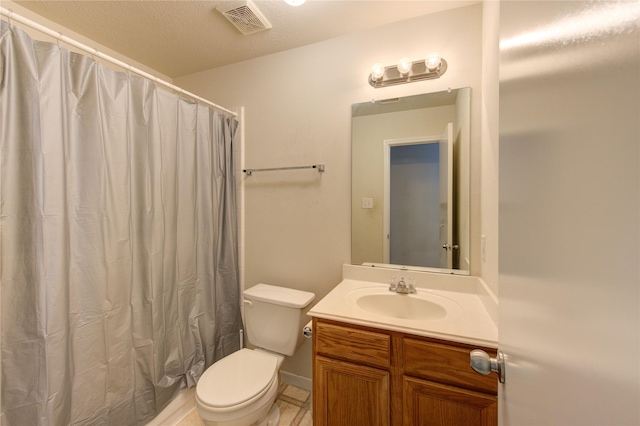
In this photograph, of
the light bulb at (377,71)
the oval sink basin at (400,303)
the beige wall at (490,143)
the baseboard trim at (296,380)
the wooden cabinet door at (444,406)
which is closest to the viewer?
the wooden cabinet door at (444,406)

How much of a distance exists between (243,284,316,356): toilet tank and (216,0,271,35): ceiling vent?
67.4 inches

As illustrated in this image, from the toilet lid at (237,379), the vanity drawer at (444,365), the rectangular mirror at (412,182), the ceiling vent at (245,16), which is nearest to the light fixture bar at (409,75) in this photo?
the rectangular mirror at (412,182)

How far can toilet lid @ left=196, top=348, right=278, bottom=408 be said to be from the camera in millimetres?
1242

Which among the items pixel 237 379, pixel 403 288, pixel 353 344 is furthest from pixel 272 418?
pixel 403 288

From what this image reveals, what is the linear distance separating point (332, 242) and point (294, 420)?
1122mm

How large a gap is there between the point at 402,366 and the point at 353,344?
219 millimetres

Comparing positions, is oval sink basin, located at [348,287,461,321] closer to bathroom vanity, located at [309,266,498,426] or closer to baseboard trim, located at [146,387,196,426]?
bathroom vanity, located at [309,266,498,426]

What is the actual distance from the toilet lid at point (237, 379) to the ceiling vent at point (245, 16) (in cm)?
205

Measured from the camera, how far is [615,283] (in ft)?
0.73

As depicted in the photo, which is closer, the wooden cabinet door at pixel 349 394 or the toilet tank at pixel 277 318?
the wooden cabinet door at pixel 349 394

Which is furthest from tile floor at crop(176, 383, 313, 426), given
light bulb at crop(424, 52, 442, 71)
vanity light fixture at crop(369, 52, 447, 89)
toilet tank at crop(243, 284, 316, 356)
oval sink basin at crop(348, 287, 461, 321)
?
light bulb at crop(424, 52, 442, 71)

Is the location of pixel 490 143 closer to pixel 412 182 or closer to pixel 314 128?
pixel 412 182

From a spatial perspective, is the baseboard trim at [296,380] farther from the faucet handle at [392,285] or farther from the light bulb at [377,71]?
the light bulb at [377,71]

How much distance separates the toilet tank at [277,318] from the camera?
1604 millimetres
